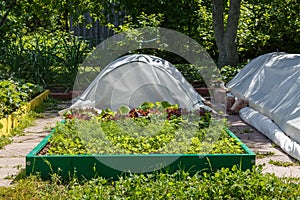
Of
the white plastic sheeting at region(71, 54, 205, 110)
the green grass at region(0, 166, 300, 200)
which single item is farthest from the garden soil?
the white plastic sheeting at region(71, 54, 205, 110)

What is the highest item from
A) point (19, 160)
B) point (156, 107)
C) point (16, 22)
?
point (16, 22)

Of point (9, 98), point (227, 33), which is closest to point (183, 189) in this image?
point (9, 98)

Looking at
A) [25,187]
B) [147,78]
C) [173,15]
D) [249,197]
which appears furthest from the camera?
[173,15]

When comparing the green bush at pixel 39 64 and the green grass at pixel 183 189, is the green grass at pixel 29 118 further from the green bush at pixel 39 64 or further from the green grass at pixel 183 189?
the green grass at pixel 183 189

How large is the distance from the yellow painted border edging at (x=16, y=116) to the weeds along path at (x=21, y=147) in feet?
0.54

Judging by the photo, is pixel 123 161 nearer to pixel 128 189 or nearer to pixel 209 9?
pixel 128 189

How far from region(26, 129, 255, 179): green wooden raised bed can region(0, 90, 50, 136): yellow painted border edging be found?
2.07m

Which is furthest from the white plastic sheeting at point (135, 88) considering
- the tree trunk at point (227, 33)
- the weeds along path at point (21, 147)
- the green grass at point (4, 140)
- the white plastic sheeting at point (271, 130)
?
the tree trunk at point (227, 33)

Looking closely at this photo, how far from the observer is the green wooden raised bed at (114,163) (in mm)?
4961

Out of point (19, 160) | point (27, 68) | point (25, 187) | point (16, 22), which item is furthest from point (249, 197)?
Result: point (16, 22)

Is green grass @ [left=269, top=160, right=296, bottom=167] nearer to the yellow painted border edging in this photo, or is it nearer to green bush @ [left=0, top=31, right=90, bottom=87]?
the yellow painted border edging

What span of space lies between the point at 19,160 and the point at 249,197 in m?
2.73

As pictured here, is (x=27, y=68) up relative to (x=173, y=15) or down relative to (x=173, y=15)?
down

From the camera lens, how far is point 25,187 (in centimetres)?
464
